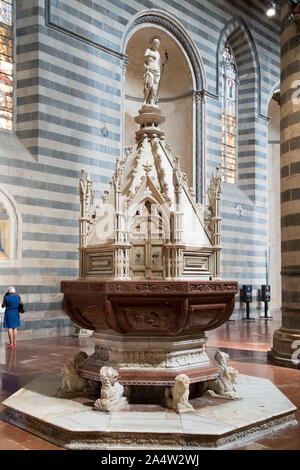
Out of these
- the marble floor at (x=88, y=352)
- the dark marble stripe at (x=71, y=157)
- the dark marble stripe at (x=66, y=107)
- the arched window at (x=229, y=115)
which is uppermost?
the arched window at (x=229, y=115)

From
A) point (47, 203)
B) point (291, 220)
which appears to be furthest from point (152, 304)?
point (47, 203)

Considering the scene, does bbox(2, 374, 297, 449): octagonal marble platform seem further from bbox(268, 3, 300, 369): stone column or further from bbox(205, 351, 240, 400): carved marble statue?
bbox(268, 3, 300, 369): stone column

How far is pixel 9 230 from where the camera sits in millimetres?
12039

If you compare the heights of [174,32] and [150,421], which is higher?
[174,32]

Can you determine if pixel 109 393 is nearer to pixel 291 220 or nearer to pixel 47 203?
pixel 291 220

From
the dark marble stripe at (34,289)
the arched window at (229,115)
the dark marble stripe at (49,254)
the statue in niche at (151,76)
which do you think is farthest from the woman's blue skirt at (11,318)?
the arched window at (229,115)

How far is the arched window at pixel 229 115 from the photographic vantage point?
1961cm

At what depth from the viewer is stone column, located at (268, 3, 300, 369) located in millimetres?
9055

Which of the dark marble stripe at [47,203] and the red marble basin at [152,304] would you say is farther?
the dark marble stripe at [47,203]

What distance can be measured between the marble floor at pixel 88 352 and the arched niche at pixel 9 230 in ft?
6.54

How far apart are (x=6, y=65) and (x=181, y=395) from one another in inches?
416

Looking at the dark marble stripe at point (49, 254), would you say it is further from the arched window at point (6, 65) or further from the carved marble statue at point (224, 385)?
the carved marble statue at point (224, 385)
